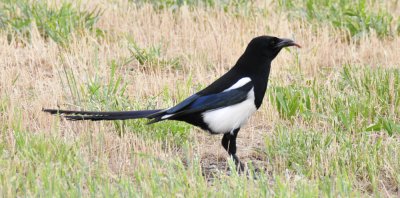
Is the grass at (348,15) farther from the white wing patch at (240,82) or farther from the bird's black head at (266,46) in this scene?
the white wing patch at (240,82)

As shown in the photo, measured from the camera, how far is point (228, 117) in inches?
245

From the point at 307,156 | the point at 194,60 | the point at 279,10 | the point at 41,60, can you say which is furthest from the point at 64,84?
the point at 279,10

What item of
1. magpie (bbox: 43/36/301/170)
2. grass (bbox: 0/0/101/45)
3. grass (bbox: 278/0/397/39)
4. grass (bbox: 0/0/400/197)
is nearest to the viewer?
grass (bbox: 0/0/400/197)

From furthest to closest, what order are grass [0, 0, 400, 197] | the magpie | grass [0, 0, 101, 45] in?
1. grass [0, 0, 101, 45]
2. the magpie
3. grass [0, 0, 400, 197]

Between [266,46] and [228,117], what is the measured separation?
1.88 feet

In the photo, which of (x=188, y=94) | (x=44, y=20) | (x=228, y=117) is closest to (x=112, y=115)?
(x=228, y=117)

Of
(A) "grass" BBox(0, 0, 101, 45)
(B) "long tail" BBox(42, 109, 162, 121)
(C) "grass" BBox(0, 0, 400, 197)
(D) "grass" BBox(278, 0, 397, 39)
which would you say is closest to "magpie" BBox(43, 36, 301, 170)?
(B) "long tail" BBox(42, 109, 162, 121)

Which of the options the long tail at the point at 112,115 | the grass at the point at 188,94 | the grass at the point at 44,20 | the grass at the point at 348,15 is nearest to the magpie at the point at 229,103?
the long tail at the point at 112,115

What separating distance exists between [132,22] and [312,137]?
4.29 m

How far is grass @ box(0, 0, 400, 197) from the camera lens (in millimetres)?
5414

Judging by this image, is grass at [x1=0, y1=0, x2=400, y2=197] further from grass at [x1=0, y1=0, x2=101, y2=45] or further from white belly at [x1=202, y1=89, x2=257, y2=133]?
white belly at [x1=202, y1=89, x2=257, y2=133]

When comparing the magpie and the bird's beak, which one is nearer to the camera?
the magpie

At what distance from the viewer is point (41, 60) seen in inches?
343

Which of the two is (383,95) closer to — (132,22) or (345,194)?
(345,194)
